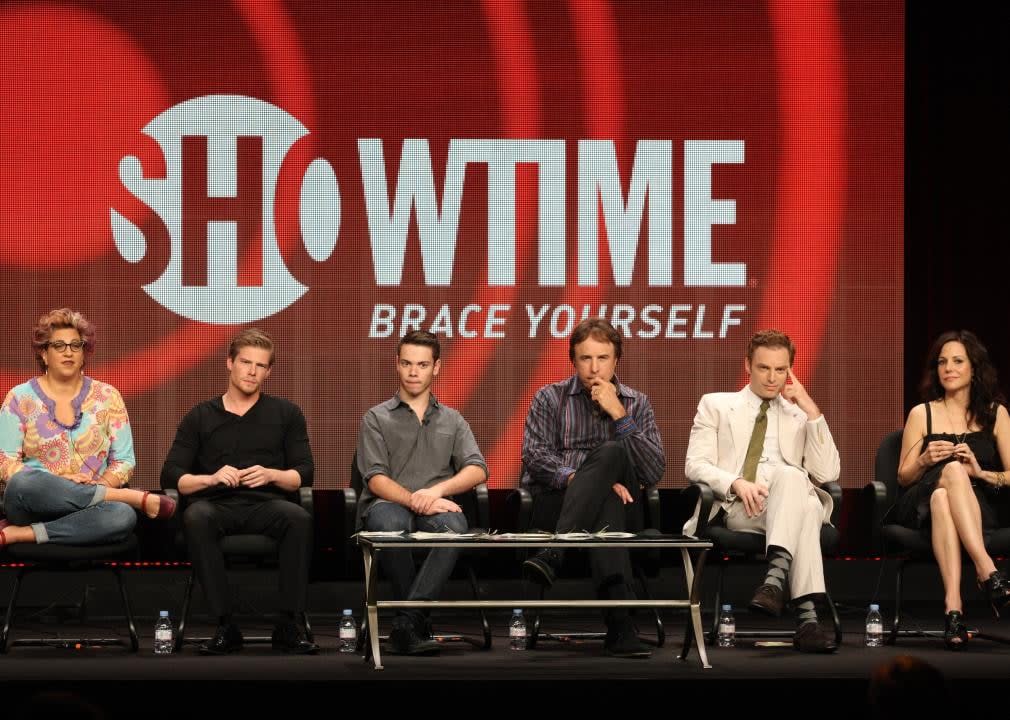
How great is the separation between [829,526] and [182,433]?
2392 mm

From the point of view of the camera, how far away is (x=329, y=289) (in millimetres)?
6199

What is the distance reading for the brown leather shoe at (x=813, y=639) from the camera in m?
4.95

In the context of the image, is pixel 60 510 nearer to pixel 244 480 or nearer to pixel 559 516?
pixel 244 480

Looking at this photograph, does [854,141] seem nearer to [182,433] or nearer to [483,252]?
[483,252]

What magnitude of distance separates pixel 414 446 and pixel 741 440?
124 centimetres

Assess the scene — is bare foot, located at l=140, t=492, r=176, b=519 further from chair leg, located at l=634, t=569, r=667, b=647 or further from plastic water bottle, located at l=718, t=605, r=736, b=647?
plastic water bottle, located at l=718, t=605, r=736, b=647

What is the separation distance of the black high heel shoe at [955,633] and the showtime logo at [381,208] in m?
1.81

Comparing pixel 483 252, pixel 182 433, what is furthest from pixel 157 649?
pixel 483 252

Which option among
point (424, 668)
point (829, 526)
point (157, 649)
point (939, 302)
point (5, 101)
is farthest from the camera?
point (939, 302)

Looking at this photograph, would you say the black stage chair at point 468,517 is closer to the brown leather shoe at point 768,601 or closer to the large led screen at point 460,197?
the large led screen at point 460,197

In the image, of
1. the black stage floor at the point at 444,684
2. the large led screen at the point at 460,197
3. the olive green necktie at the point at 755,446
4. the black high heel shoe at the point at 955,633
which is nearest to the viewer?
the black stage floor at the point at 444,684

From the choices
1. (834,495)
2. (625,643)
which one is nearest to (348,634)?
(625,643)

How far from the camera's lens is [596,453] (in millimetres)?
5168

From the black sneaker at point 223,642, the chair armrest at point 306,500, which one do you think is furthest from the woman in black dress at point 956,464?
the black sneaker at point 223,642
